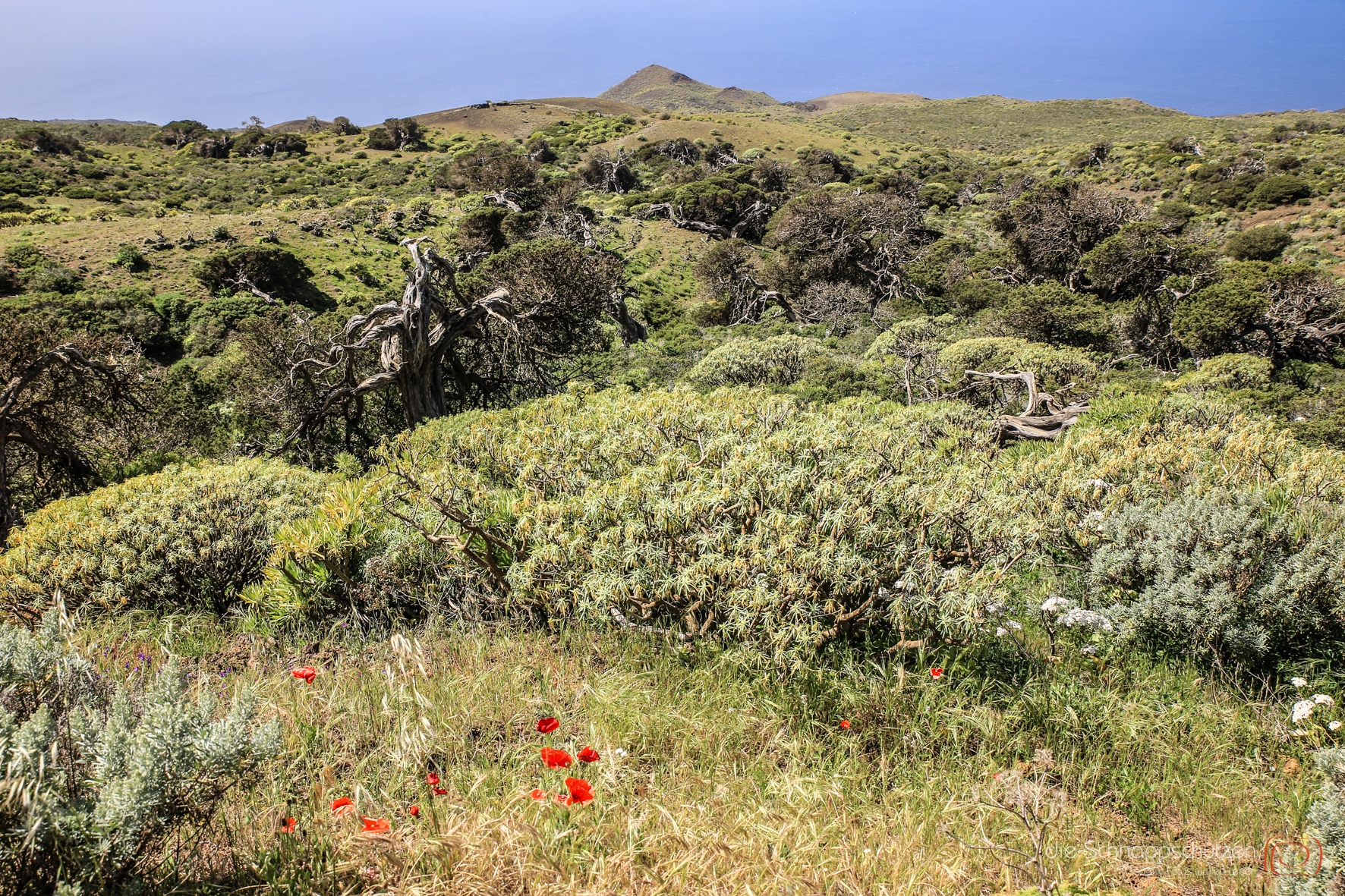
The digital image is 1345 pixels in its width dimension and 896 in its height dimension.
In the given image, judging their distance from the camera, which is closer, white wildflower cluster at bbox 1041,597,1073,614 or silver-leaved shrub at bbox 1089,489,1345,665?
silver-leaved shrub at bbox 1089,489,1345,665

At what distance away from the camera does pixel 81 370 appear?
754 centimetres

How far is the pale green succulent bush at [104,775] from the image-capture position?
1.42m

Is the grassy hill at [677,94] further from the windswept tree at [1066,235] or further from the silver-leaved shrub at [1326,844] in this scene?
the silver-leaved shrub at [1326,844]

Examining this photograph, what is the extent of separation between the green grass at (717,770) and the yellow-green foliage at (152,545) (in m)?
1.33

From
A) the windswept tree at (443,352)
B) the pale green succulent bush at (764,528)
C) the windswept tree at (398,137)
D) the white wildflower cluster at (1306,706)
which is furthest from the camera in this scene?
the windswept tree at (398,137)

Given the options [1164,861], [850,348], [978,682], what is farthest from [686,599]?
[850,348]

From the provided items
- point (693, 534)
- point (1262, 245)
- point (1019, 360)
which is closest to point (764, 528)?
point (693, 534)

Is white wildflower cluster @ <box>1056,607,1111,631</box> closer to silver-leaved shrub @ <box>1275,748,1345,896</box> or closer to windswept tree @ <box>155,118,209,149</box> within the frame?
silver-leaved shrub @ <box>1275,748,1345,896</box>

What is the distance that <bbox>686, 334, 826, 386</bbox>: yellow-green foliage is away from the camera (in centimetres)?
1169

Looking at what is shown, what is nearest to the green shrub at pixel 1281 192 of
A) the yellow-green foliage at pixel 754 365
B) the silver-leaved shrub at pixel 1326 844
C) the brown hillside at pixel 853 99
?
the yellow-green foliage at pixel 754 365

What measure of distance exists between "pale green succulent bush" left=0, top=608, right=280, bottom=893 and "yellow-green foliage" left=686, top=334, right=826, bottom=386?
10.1 m

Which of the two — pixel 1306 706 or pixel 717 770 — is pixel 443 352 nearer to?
pixel 717 770

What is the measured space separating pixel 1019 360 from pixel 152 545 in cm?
1189

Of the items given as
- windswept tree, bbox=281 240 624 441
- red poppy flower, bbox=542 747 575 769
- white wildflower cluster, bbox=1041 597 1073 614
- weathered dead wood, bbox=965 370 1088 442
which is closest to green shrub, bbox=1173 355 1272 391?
weathered dead wood, bbox=965 370 1088 442
